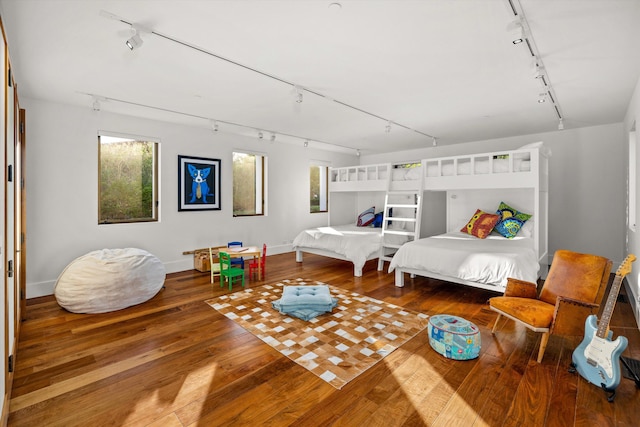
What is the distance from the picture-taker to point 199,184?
16.6 feet

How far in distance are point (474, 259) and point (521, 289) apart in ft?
2.59

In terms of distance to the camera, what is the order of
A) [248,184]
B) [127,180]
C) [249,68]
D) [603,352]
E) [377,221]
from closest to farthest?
[603,352]
[249,68]
[127,180]
[248,184]
[377,221]

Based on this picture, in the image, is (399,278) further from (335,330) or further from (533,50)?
(533,50)

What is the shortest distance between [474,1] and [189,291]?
400cm

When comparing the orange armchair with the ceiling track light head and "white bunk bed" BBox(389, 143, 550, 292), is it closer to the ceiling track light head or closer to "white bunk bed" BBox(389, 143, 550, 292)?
"white bunk bed" BBox(389, 143, 550, 292)

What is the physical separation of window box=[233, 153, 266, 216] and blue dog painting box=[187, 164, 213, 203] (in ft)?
2.01

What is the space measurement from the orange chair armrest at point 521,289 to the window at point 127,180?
463 cm

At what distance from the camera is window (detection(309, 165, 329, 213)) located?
7.11 meters

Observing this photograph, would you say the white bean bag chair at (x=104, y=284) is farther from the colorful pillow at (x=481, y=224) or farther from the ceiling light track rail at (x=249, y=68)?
the colorful pillow at (x=481, y=224)

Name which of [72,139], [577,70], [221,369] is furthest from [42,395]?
[577,70]

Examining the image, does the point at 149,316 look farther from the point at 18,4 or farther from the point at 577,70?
the point at 577,70

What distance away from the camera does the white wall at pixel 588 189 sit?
471 centimetres

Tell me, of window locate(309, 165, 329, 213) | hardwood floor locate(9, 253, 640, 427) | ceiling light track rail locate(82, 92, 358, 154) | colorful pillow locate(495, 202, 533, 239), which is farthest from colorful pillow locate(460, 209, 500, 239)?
window locate(309, 165, 329, 213)

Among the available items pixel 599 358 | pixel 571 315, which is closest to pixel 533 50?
pixel 571 315
